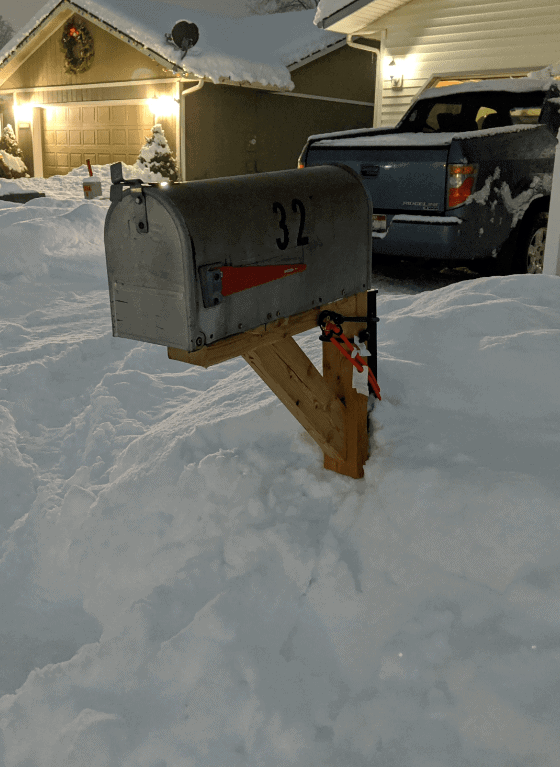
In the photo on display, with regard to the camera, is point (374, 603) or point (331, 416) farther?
point (331, 416)

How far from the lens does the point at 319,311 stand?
118 inches

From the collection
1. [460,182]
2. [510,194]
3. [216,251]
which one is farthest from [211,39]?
[216,251]

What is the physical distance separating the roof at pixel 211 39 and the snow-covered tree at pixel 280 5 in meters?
15.7

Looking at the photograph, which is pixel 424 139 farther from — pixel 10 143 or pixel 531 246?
pixel 10 143

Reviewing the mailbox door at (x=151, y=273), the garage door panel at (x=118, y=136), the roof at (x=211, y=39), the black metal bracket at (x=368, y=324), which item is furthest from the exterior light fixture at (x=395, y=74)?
the mailbox door at (x=151, y=273)

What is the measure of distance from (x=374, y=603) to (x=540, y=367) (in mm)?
1727

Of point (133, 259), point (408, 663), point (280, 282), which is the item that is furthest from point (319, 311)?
point (408, 663)

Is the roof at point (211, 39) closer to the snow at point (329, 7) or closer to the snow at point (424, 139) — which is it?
the snow at point (329, 7)

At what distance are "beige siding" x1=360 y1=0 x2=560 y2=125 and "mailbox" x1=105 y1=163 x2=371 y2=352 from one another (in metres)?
9.80

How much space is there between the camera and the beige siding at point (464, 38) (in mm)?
10844

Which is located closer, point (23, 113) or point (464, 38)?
point (464, 38)

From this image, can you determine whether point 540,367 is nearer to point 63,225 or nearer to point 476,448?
point 476,448

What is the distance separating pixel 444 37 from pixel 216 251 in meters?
11.2

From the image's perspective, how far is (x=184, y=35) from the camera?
16.7 metres
